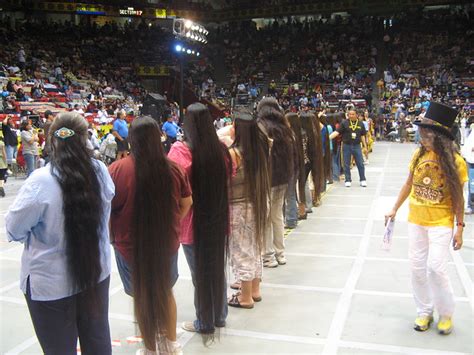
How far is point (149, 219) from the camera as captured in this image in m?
2.85

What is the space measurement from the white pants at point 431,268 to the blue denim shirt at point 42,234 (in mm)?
2496

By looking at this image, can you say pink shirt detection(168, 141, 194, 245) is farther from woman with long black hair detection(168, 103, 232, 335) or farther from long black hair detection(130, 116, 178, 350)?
long black hair detection(130, 116, 178, 350)

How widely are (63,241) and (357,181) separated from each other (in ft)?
31.3

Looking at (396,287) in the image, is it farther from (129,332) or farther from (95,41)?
(95,41)

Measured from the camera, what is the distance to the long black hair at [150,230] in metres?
2.85

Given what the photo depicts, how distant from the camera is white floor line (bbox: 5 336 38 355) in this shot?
3617 mm

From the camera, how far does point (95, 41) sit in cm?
3144

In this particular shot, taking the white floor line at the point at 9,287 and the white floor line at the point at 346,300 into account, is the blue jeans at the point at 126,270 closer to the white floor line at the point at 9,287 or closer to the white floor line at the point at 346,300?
the white floor line at the point at 346,300

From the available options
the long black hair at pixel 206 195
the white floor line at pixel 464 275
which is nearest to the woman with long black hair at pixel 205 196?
the long black hair at pixel 206 195

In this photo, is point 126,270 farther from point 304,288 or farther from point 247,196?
point 304,288

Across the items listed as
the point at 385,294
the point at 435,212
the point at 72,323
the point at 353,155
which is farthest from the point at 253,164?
the point at 353,155

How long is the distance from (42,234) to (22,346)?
178 centimetres

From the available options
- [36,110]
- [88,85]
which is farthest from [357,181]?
[88,85]

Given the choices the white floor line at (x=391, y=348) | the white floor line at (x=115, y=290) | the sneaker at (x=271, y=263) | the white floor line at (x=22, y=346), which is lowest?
the white floor line at (x=115, y=290)
